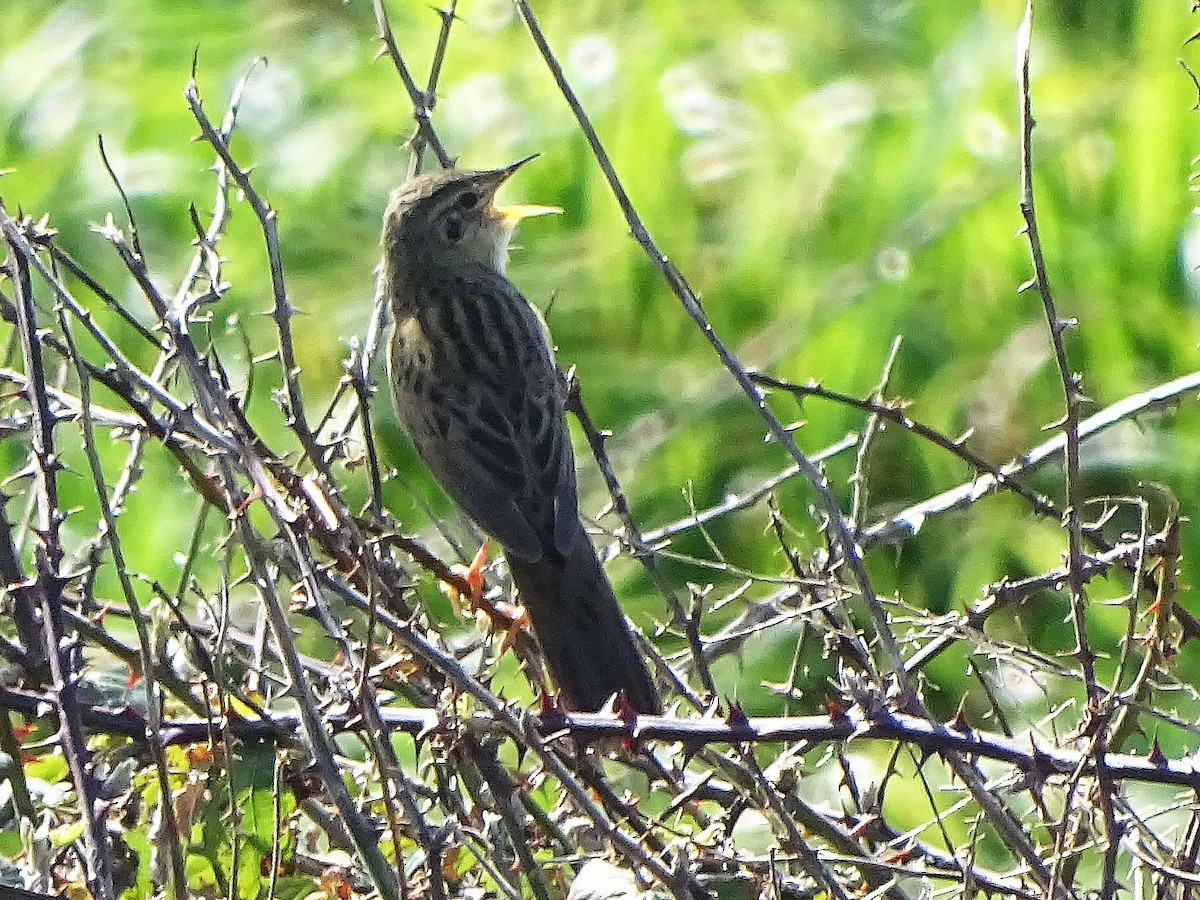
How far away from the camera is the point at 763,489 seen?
8.93 ft

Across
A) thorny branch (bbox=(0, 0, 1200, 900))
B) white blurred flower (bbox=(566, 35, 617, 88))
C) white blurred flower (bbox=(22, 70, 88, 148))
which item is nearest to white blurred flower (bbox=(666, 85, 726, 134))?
white blurred flower (bbox=(566, 35, 617, 88))

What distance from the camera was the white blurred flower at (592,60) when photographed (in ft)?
20.2

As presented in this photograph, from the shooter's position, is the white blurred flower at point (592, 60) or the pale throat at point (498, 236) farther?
the white blurred flower at point (592, 60)

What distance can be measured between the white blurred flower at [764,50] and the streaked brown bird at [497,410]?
6.33 ft

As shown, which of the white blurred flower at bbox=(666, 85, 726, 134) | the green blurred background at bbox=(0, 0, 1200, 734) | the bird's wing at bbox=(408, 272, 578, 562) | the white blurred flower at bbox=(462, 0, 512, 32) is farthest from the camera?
the white blurred flower at bbox=(462, 0, 512, 32)

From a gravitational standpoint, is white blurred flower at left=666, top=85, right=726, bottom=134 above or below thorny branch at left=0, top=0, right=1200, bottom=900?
above

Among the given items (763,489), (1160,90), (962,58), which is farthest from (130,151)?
(763,489)

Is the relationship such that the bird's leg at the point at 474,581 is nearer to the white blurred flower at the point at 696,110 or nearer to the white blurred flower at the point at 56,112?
the white blurred flower at the point at 696,110

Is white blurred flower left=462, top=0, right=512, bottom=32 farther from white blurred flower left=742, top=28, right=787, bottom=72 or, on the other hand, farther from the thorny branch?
the thorny branch

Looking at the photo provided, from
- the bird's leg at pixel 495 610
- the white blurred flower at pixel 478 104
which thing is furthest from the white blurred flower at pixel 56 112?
the bird's leg at pixel 495 610

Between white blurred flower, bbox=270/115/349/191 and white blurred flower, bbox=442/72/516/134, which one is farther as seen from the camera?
white blurred flower, bbox=270/115/349/191

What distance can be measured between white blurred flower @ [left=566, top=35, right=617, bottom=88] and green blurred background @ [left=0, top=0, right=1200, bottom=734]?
0.02m

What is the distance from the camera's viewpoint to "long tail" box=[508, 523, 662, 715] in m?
3.03

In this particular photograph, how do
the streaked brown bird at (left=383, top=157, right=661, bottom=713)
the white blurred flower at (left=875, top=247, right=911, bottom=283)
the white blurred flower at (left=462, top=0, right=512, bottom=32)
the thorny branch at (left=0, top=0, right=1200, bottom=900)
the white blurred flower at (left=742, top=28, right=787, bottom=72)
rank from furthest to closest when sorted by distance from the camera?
1. the white blurred flower at (left=462, top=0, right=512, bottom=32)
2. the white blurred flower at (left=742, top=28, right=787, bottom=72)
3. the white blurred flower at (left=875, top=247, right=911, bottom=283)
4. the streaked brown bird at (left=383, top=157, right=661, bottom=713)
5. the thorny branch at (left=0, top=0, right=1200, bottom=900)
